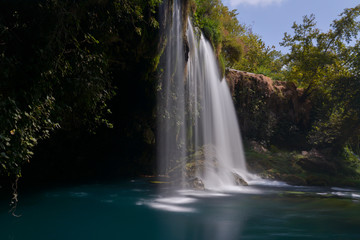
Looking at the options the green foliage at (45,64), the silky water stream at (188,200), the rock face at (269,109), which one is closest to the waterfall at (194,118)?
the silky water stream at (188,200)

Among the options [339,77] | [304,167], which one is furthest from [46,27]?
[339,77]

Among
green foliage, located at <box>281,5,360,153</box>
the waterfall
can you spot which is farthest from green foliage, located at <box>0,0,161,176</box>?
green foliage, located at <box>281,5,360,153</box>

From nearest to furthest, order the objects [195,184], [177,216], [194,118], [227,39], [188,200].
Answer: [177,216], [188,200], [195,184], [194,118], [227,39]

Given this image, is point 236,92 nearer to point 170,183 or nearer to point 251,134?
point 251,134

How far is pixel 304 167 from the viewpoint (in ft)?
Result: 48.3

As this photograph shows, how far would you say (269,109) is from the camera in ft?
64.3

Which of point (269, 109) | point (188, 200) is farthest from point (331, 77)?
point (188, 200)

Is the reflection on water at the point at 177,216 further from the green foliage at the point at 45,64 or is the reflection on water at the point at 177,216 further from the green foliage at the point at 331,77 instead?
the green foliage at the point at 331,77

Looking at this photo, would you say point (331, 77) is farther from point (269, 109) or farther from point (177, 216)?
point (177, 216)

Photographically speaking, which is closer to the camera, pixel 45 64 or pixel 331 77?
pixel 45 64

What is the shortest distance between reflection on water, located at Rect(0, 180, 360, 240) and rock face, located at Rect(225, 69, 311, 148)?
9773mm

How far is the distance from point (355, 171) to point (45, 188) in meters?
15.8

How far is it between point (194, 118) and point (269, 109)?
8.75 m

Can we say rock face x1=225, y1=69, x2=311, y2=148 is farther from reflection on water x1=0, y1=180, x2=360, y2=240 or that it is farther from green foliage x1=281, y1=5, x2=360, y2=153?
reflection on water x1=0, y1=180, x2=360, y2=240
